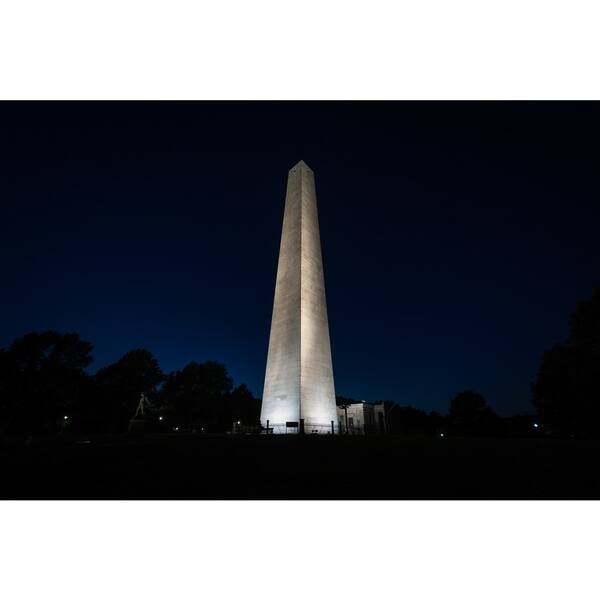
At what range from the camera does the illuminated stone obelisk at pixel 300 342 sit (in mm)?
20969

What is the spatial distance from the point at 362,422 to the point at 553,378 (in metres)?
18.8

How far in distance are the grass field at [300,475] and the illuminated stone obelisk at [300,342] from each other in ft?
36.6

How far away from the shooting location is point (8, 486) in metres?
6.02

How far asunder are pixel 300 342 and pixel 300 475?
14.8 m

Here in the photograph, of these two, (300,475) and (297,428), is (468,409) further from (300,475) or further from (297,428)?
(300,475)

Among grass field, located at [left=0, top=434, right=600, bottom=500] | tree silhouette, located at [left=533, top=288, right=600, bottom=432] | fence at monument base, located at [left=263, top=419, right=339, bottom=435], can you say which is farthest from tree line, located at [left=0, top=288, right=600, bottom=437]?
grass field, located at [left=0, top=434, right=600, bottom=500]

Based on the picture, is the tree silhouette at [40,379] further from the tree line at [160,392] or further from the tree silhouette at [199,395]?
the tree silhouette at [199,395]

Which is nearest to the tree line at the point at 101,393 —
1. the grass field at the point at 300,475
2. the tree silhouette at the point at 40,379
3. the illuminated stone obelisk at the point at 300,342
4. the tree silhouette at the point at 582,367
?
Result: the tree silhouette at the point at 40,379

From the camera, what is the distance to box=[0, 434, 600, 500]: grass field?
560cm

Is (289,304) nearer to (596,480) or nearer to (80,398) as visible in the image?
(596,480)

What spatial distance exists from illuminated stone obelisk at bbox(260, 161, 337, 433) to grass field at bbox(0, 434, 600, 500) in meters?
11.1

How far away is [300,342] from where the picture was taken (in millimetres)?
21547

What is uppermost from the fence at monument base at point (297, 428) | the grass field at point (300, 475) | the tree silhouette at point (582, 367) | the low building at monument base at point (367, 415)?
the tree silhouette at point (582, 367)

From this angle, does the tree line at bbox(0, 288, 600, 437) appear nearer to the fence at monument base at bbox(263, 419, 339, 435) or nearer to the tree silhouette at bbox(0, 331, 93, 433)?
the tree silhouette at bbox(0, 331, 93, 433)
